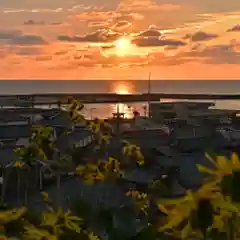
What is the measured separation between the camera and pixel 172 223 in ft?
2.74

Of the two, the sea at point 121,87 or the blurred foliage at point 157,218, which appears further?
the sea at point 121,87

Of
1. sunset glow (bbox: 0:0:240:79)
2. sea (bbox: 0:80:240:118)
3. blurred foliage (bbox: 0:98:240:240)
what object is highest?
sea (bbox: 0:80:240:118)

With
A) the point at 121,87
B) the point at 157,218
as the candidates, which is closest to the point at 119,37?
the point at 157,218

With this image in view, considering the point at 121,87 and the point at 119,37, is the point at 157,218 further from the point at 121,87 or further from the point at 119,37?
the point at 121,87

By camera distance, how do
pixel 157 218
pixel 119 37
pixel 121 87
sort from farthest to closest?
pixel 121 87 < pixel 119 37 < pixel 157 218

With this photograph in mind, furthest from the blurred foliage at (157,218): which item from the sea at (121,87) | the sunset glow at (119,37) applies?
the sea at (121,87)

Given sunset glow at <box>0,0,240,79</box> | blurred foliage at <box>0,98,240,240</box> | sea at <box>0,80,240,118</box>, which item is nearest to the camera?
blurred foliage at <box>0,98,240,240</box>

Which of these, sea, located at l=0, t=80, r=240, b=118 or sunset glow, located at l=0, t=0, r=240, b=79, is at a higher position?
sea, located at l=0, t=80, r=240, b=118

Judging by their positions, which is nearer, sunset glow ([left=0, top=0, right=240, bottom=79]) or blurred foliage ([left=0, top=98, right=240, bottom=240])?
blurred foliage ([left=0, top=98, right=240, bottom=240])

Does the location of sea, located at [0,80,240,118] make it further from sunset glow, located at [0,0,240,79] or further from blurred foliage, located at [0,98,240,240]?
blurred foliage, located at [0,98,240,240]

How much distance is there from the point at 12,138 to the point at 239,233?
454 centimetres

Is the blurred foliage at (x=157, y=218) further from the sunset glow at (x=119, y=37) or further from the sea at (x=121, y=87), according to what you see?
the sea at (x=121, y=87)

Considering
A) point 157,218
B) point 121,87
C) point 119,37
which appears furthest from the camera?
point 121,87

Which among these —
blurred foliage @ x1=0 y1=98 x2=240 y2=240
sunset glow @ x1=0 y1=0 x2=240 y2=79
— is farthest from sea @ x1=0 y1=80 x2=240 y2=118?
blurred foliage @ x1=0 y1=98 x2=240 y2=240
